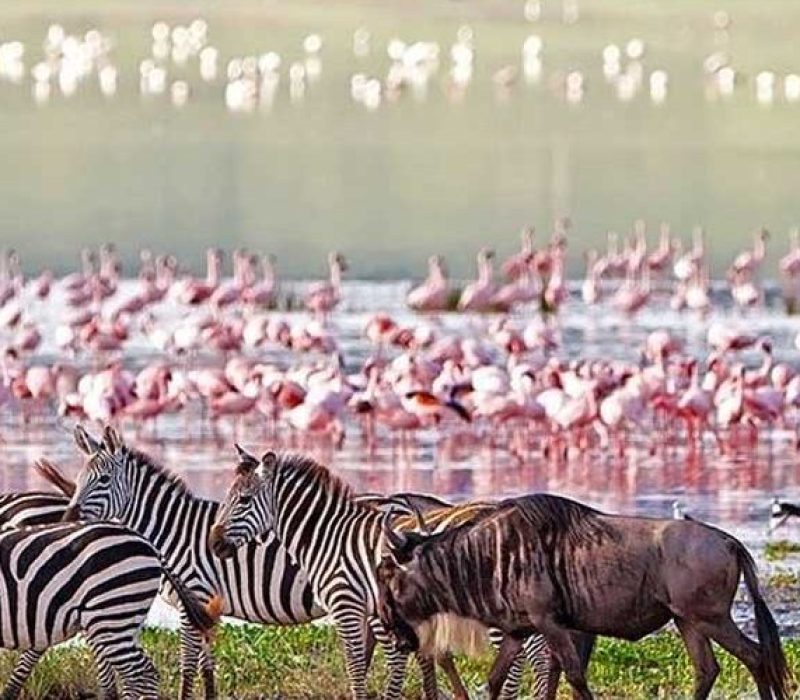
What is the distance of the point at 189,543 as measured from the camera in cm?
949

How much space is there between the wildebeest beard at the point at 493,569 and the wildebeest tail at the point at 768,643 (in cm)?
46

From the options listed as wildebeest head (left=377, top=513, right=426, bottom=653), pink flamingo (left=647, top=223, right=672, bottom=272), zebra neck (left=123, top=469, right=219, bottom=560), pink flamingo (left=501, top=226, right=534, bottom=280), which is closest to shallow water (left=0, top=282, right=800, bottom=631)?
zebra neck (left=123, top=469, right=219, bottom=560)

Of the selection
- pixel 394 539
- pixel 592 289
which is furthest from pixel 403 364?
pixel 394 539

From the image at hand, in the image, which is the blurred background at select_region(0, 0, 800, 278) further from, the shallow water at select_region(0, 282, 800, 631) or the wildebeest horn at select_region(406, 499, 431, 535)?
the wildebeest horn at select_region(406, 499, 431, 535)

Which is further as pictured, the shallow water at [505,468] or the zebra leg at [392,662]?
the shallow water at [505,468]

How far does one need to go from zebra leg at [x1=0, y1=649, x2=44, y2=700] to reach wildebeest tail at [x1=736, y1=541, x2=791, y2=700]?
2.42 meters

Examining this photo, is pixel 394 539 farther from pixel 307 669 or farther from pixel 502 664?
pixel 307 669

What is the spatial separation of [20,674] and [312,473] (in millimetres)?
1211

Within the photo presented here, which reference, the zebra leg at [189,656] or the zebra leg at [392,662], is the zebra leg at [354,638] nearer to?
the zebra leg at [392,662]

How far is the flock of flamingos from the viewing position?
18266mm

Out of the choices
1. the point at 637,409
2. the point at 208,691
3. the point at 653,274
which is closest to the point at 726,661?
the point at 208,691

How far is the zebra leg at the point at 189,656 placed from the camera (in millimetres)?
9203

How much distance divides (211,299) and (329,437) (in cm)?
658

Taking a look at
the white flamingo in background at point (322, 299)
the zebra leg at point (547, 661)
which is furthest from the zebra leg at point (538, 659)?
the white flamingo in background at point (322, 299)
